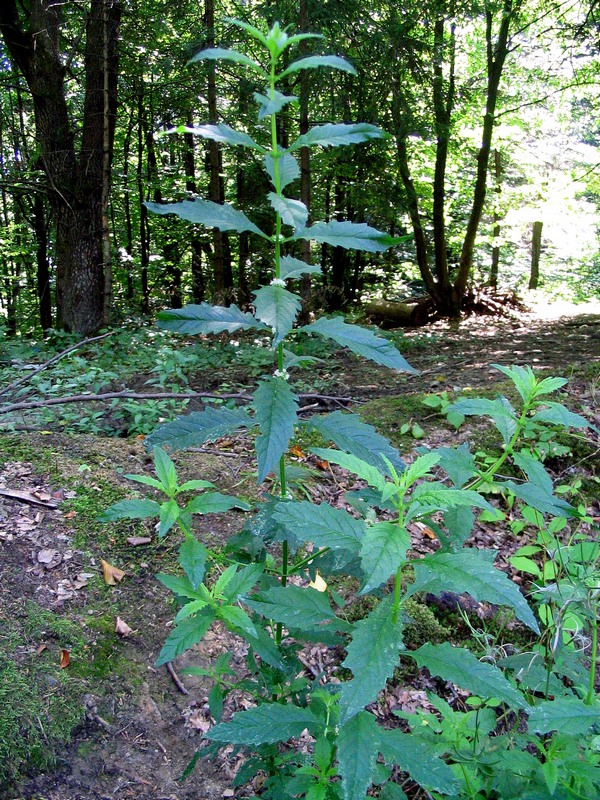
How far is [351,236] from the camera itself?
1352 mm

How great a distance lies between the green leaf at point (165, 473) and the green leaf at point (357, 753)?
74 cm

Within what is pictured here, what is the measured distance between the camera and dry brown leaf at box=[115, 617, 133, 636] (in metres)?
A: 2.26

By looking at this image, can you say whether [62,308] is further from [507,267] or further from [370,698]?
[507,267]

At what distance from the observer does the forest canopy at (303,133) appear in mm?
9078

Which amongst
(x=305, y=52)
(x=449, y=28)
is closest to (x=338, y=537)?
(x=305, y=52)

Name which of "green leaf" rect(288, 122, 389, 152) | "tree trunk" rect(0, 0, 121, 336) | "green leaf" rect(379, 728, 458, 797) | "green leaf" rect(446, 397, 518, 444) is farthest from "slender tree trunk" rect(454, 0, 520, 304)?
"green leaf" rect(379, 728, 458, 797)

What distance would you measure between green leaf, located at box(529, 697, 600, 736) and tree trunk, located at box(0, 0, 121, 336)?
934 cm

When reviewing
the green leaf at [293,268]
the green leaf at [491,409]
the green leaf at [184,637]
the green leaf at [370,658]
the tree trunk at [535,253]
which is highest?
the tree trunk at [535,253]

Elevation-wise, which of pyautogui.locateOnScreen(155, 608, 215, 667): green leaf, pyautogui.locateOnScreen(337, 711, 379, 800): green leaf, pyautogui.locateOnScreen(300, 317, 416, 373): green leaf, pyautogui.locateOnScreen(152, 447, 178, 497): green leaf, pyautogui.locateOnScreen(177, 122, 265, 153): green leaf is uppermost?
pyautogui.locateOnScreen(177, 122, 265, 153): green leaf

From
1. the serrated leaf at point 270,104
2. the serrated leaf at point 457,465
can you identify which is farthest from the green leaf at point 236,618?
the serrated leaf at point 270,104

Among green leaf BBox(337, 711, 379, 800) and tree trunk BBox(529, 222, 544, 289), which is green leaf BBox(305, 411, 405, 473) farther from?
tree trunk BBox(529, 222, 544, 289)

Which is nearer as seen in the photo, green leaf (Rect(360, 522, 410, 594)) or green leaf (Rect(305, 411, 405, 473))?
green leaf (Rect(360, 522, 410, 594))

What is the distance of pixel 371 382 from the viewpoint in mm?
6438

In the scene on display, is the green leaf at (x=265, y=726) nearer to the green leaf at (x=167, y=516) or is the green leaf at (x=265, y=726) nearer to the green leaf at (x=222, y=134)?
the green leaf at (x=167, y=516)
